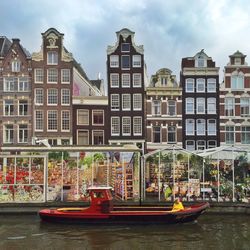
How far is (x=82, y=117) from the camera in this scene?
52.1 m

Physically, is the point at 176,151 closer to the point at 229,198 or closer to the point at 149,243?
the point at 229,198

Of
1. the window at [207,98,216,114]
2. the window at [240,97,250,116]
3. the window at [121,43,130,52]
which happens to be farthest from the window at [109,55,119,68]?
the window at [240,97,250,116]

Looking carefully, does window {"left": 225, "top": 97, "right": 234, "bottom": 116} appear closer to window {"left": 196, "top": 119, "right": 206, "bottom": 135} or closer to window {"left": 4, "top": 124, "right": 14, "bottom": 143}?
window {"left": 196, "top": 119, "right": 206, "bottom": 135}

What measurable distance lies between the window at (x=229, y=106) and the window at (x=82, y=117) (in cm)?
1536

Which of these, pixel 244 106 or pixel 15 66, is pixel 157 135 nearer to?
pixel 244 106

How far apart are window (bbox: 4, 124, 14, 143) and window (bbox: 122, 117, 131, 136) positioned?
40.1 ft

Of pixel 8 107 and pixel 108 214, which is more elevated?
pixel 8 107

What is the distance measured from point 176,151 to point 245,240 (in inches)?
381

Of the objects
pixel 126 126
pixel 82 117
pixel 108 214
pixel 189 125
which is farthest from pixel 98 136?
pixel 108 214

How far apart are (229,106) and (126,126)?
1156 centimetres

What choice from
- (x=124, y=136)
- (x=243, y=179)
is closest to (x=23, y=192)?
(x=243, y=179)

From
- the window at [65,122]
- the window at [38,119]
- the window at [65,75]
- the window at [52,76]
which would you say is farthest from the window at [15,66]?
the window at [65,122]

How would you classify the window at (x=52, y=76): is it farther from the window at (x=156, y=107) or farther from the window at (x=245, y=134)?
the window at (x=245, y=134)

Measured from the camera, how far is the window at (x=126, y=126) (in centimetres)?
5166
